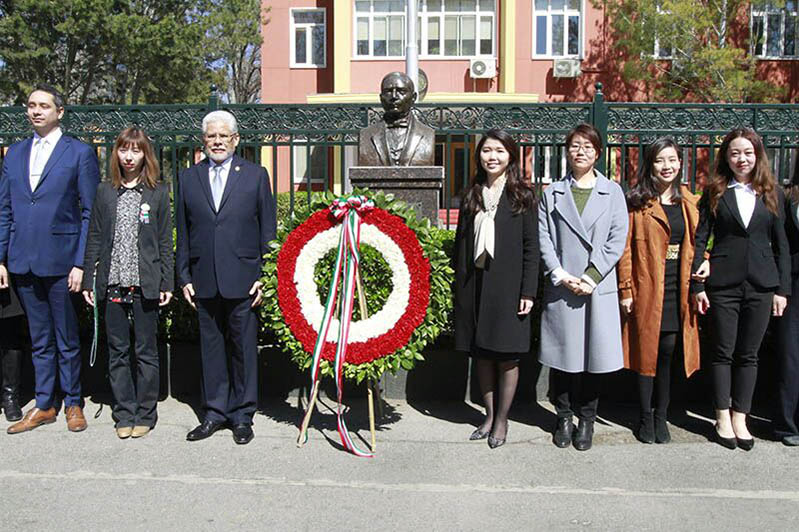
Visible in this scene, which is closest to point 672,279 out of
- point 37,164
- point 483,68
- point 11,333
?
point 37,164

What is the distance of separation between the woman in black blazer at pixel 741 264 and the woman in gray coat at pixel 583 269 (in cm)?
59

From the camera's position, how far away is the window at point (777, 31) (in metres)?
20.3

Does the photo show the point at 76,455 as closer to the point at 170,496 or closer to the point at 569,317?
the point at 170,496

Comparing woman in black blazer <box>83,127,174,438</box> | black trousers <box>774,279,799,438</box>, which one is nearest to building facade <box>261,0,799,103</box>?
woman in black blazer <box>83,127,174,438</box>

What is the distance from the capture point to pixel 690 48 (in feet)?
61.1

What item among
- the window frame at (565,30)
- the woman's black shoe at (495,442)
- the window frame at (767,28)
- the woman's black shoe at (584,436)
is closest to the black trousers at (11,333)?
the woman's black shoe at (495,442)

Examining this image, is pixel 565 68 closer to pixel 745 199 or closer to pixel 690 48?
pixel 690 48

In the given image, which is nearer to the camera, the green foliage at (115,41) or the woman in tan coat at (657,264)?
the woman in tan coat at (657,264)

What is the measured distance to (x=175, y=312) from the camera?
18.9ft

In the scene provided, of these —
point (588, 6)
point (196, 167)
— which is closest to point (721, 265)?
point (196, 167)

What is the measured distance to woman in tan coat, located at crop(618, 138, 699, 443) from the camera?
466 cm

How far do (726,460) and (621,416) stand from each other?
916mm

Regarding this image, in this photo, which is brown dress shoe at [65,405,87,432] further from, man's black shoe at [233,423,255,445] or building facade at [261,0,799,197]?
building facade at [261,0,799,197]

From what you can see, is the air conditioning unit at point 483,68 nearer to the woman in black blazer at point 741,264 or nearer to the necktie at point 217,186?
the woman in black blazer at point 741,264
